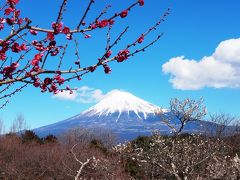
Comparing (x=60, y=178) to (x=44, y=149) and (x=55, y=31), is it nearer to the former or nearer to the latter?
(x=44, y=149)

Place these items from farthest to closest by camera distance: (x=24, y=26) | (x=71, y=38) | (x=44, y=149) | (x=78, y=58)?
(x=44, y=149)
(x=78, y=58)
(x=71, y=38)
(x=24, y=26)

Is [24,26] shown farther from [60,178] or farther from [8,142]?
[8,142]

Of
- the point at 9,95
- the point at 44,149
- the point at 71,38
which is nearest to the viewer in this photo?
the point at 71,38

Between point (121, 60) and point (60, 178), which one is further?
point (60, 178)

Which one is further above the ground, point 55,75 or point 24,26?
point 24,26

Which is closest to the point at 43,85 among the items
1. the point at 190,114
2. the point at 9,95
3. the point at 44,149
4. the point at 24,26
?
the point at 24,26

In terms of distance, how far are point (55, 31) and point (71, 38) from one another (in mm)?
251

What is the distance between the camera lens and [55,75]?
12.1 ft

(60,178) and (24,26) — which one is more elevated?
(24,26)

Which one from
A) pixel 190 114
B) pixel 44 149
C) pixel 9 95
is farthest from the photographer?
pixel 44 149

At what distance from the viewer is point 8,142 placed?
3781 cm

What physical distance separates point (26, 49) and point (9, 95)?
1510mm

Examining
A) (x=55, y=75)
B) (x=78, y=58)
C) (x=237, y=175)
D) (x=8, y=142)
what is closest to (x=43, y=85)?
(x=55, y=75)

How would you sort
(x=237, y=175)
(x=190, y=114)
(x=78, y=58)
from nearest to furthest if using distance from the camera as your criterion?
(x=78, y=58) < (x=237, y=175) < (x=190, y=114)
